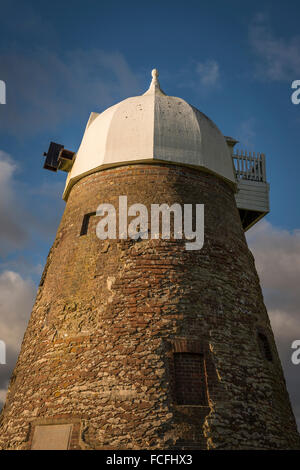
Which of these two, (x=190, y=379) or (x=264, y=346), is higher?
(x=264, y=346)

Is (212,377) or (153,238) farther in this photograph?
(153,238)

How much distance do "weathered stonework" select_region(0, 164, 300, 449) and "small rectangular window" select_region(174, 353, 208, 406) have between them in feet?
0.48

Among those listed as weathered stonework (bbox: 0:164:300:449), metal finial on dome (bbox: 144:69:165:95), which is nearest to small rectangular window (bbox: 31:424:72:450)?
weathered stonework (bbox: 0:164:300:449)

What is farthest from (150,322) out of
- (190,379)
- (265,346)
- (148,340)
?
(265,346)

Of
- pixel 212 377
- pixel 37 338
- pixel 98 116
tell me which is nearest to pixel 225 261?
pixel 212 377

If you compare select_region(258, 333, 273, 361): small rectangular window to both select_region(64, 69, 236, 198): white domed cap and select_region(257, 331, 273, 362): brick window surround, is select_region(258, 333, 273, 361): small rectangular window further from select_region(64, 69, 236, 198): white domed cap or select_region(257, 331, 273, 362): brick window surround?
select_region(64, 69, 236, 198): white domed cap

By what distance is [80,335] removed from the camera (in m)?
10.8

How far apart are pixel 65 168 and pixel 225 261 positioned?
656 centimetres

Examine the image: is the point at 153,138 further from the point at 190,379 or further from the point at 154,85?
the point at 190,379

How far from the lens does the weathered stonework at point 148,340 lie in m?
9.55

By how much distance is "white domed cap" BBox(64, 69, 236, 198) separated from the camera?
12945mm

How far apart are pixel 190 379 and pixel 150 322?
4.84 ft

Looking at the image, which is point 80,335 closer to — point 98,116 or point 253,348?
point 253,348

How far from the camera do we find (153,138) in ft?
42.6
